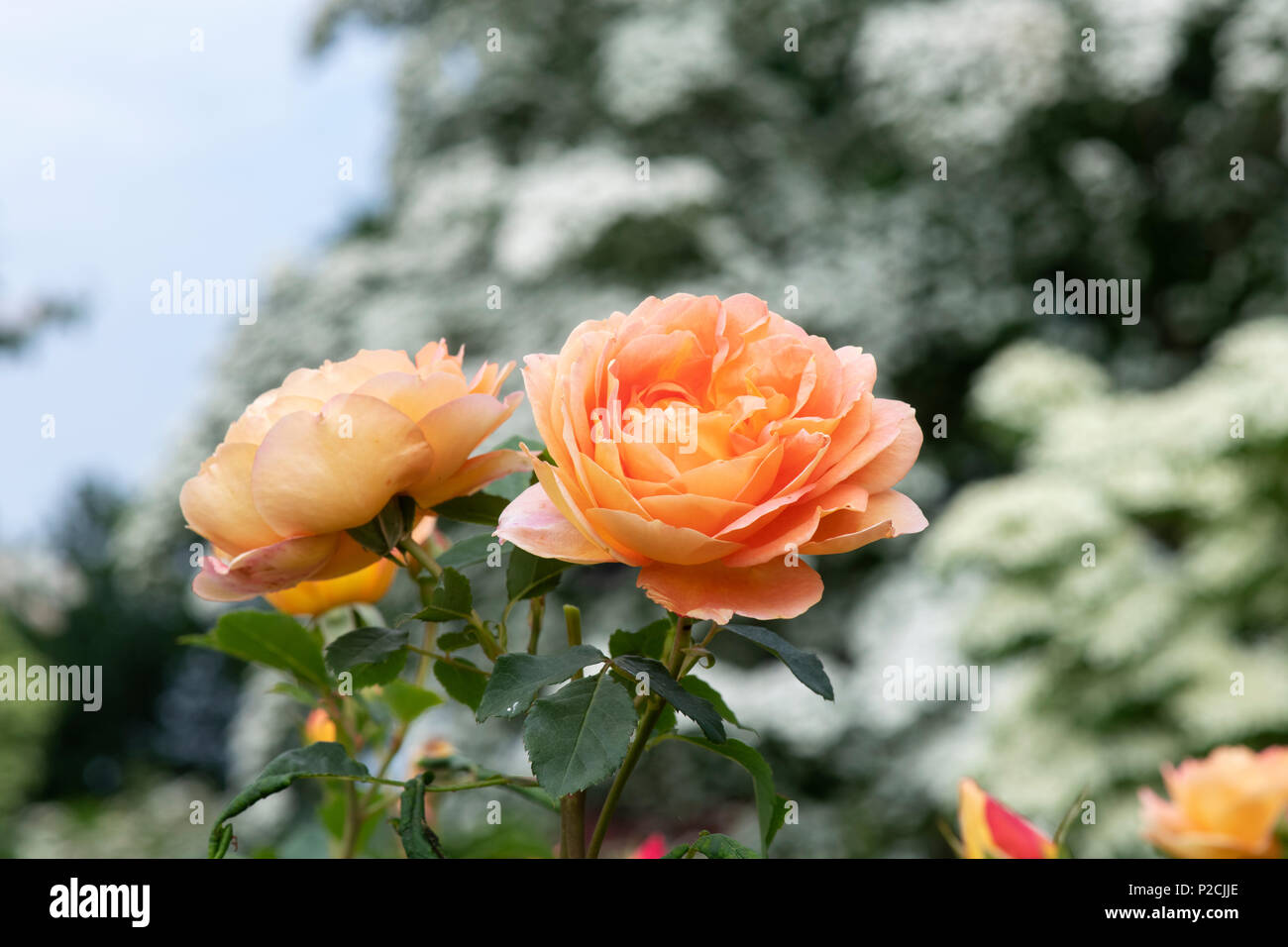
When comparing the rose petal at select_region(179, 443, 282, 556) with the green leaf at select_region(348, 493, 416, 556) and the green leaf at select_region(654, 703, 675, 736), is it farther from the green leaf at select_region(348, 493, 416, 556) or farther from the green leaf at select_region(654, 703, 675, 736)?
the green leaf at select_region(654, 703, 675, 736)

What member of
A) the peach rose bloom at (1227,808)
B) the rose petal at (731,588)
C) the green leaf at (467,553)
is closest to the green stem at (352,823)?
the green leaf at (467,553)

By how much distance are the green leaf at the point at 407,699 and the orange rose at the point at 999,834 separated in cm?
24

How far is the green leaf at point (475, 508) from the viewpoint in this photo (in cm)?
36

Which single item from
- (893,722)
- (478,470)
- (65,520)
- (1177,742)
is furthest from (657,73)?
(65,520)

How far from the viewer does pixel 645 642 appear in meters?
0.38

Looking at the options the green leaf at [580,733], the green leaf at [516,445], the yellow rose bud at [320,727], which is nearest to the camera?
the green leaf at [580,733]

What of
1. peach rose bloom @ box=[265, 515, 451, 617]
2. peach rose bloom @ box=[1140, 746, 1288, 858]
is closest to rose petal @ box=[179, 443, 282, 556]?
peach rose bloom @ box=[265, 515, 451, 617]

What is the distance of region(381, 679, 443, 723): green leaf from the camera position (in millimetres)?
466

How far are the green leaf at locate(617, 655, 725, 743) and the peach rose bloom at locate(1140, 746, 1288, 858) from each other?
405 millimetres

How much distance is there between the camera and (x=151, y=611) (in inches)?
291

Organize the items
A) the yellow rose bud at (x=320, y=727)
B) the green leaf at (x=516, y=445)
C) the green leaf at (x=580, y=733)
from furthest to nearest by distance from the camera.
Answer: the yellow rose bud at (x=320, y=727), the green leaf at (x=516, y=445), the green leaf at (x=580, y=733)

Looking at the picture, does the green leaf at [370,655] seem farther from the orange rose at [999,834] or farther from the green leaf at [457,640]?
the orange rose at [999,834]
